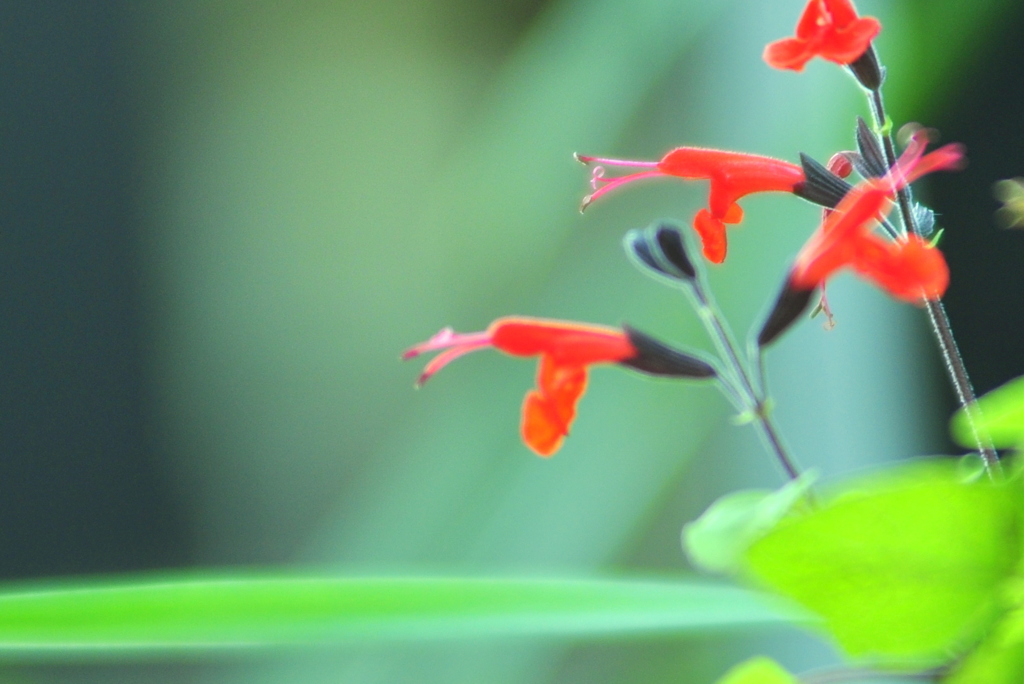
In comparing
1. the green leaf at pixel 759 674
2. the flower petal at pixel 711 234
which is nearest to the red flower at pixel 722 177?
the flower petal at pixel 711 234

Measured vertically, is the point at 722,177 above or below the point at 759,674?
above

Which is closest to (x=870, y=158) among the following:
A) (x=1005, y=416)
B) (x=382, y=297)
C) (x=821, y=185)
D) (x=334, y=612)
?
(x=821, y=185)

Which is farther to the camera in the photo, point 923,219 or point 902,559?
point 923,219

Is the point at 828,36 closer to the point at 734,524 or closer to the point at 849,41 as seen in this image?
the point at 849,41

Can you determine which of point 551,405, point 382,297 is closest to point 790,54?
point 551,405

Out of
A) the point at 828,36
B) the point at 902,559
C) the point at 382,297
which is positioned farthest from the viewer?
the point at 382,297

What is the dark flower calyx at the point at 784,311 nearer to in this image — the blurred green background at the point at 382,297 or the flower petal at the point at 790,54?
the flower petal at the point at 790,54

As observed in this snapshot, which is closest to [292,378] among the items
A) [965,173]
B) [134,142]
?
[134,142]

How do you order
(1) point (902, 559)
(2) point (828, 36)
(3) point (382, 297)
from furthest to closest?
(3) point (382, 297) < (2) point (828, 36) < (1) point (902, 559)
